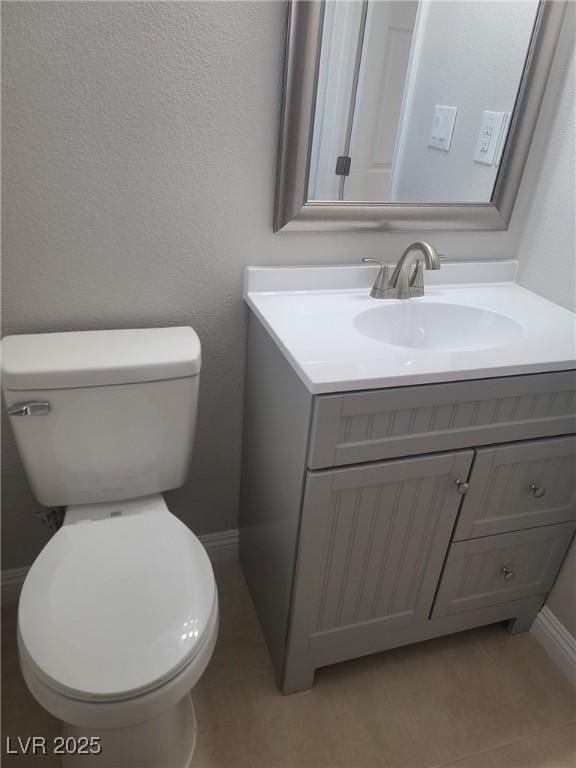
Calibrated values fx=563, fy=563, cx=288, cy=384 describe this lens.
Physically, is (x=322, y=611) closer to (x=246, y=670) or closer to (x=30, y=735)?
(x=246, y=670)

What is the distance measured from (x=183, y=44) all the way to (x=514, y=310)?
99cm

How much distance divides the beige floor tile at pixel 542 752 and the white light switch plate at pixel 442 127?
4.84 feet

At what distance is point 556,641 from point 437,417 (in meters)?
0.88

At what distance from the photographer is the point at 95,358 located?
1.19 metres

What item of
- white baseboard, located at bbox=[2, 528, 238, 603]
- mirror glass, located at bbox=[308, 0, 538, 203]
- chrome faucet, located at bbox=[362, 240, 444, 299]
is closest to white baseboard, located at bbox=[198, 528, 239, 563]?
white baseboard, located at bbox=[2, 528, 238, 603]

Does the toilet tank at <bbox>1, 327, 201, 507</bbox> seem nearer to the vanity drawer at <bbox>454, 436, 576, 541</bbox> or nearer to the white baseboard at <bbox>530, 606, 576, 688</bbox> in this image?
the vanity drawer at <bbox>454, 436, 576, 541</bbox>

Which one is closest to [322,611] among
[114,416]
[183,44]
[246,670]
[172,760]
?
[246,670]

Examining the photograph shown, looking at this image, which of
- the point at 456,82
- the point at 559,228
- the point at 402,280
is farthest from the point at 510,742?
the point at 456,82

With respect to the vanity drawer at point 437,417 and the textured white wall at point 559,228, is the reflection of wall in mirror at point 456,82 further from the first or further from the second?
the vanity drawer at point 437,417

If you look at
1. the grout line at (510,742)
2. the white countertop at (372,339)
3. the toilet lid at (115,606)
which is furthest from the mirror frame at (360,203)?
the grout line at (510,742)

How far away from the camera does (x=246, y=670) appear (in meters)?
1.46

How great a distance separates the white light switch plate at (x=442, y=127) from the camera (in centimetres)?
140

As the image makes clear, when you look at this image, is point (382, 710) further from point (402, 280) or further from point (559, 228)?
point (559, 228)

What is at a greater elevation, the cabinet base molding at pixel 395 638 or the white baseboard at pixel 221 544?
the cabinet base molding at pixel 395 638
